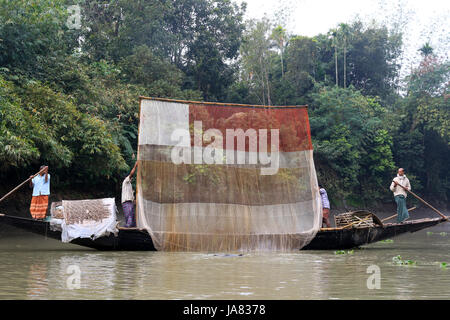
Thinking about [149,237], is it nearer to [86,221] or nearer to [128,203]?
[128,203]

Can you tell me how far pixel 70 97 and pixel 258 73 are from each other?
18055mm

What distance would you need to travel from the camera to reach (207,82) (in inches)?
1202

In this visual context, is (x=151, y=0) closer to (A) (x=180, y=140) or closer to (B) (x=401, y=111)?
(B) (x=401, y=111)

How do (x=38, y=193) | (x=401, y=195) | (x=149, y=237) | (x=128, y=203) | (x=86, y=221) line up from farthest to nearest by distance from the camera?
(x=401, y=195), (x=128, y=203), (x=38, y=193), (x=149, y=237), (x=86, y=221)

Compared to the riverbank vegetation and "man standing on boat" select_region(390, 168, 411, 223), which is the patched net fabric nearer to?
"man standing on boat" select_region(390, 168, 411, 223)

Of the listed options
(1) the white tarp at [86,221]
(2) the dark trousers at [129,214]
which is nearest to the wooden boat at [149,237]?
(1) the white tarp at [86,221]

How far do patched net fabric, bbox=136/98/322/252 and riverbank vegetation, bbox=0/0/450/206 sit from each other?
382 centimetres

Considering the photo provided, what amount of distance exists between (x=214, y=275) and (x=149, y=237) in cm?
330

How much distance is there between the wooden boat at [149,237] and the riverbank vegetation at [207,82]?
10.9 ft

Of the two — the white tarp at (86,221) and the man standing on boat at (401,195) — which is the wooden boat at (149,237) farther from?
the man standing on boat at (401,195)

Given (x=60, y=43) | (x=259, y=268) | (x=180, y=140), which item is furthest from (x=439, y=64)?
(x=259, y=268)

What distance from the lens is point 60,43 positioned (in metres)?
18.9

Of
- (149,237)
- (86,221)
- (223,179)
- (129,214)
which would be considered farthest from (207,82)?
(86,221)
